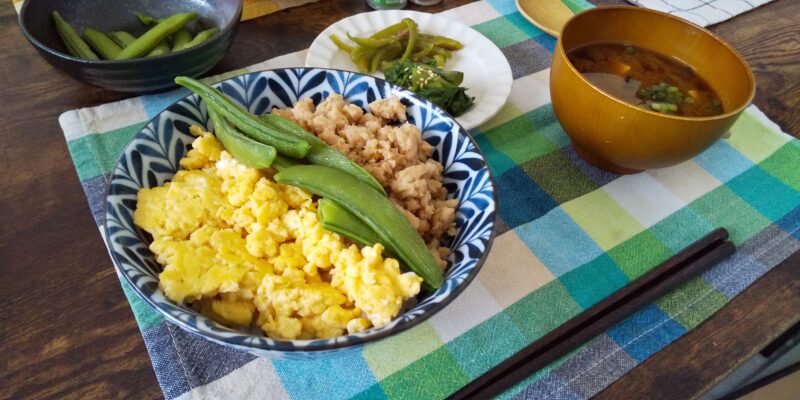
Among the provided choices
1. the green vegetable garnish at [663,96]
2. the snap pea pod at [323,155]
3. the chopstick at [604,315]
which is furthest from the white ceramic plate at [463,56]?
the chopstick at [604,315]

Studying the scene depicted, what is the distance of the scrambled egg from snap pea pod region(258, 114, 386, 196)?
87 mm

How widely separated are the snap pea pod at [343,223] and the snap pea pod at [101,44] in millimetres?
1053

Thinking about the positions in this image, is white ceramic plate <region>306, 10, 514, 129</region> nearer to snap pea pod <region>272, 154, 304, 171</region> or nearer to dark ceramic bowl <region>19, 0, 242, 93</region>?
dark ceramic bowl <region>19, 0, 242, 93</region>

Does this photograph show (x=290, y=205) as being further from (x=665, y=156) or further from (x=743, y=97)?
(x=743, y=97)

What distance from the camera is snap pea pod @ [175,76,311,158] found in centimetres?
104

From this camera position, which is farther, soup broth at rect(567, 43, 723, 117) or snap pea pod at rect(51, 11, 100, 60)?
snap pea pod at rect(51, 11, 100, 60)

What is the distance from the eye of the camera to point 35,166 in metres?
1.30

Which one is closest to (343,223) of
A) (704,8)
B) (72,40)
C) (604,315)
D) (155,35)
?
(604,315)

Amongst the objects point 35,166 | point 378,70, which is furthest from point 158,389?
point 378,70

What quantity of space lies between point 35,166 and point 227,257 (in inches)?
30.0

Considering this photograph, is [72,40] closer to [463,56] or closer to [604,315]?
[463,56]

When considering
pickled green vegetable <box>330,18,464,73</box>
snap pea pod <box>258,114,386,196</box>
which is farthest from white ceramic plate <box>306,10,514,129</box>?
snap pea pod <box>258,114,386,196</box>

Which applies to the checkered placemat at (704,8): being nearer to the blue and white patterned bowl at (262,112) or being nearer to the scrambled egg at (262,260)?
the blue and white patterned bowl at (262,112)

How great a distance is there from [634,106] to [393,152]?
56 cm
